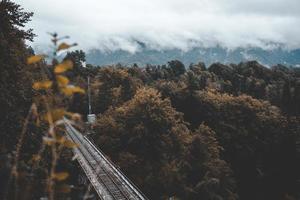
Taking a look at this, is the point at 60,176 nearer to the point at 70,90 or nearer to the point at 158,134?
the point at 70,90

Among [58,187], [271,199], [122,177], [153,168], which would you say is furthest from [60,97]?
[271,199]

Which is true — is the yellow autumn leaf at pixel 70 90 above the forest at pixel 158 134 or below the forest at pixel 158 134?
above

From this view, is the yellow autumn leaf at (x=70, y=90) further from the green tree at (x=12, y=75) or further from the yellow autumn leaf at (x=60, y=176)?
the green tree at (x=12, y=75)

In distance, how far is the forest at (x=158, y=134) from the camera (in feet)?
86.3

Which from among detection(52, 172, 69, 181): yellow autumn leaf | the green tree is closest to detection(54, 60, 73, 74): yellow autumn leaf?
detection(52, 172, 69, 181): yellow autumn leaf

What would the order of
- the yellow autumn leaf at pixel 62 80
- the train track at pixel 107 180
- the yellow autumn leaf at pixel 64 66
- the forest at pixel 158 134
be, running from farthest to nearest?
1. the train track at pixel 107 180
2. the forest at pixel 158 134
3. the yellow autumn leaf at pixel 62 80
4. the yellow autumn leaf at pixel 64 66

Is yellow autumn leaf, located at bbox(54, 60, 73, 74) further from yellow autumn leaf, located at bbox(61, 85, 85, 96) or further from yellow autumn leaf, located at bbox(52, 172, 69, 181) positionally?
yellow autumn leaf, located at bbox(52, 172, 69, 181)

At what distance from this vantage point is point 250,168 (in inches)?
2699

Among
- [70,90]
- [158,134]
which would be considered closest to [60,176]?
[70,90]

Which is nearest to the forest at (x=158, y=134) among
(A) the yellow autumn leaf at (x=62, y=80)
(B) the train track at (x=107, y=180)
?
(A) the yellow autumn leaf at (x=62, y=80)

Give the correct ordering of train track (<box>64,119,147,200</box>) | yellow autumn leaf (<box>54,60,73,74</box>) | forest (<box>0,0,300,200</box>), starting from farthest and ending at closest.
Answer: train track (<box>64,119,147,200</box>) < forest (<box>0,0,300,200</box>) < yellow autumn leaf (<box>54,60,73,74</box>)

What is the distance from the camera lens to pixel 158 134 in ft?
168

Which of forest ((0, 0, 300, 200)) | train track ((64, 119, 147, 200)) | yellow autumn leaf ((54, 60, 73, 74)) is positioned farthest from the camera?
train track ((64, 119, 147, 200))

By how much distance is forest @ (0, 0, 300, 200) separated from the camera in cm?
2630
